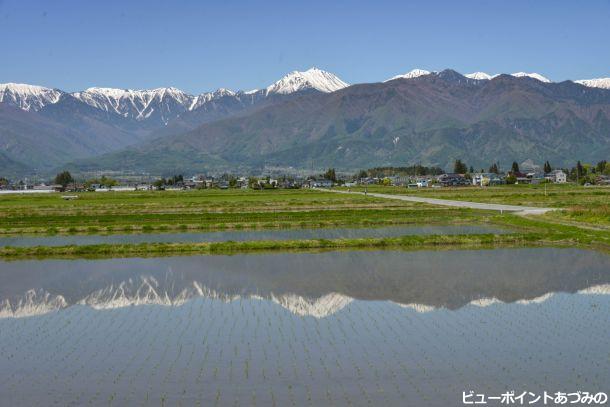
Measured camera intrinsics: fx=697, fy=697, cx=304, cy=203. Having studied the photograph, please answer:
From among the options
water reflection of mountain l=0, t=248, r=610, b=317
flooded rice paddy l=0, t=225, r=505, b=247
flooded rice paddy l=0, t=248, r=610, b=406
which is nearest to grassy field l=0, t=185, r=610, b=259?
flooded rice paddy l=0, t=225, r=505, b=247

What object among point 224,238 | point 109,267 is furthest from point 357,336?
point 224,238

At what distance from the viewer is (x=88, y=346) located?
47.7ft

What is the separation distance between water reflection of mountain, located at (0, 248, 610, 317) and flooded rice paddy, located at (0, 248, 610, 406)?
0.08 m

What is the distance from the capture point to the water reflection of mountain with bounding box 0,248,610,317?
63.0 feet

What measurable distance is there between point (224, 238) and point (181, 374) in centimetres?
2321

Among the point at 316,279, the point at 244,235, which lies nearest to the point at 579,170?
the point at 244,235

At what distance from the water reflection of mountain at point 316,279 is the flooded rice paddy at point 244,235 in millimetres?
6468

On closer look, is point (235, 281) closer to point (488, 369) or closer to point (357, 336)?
point (357, 336)

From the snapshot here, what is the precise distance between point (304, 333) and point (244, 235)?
22.2 metres

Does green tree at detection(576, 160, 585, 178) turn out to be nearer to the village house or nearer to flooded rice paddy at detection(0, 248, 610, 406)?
the village house

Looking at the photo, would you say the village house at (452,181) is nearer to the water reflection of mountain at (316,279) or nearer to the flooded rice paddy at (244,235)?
the flooded rice paddy at (244,235)

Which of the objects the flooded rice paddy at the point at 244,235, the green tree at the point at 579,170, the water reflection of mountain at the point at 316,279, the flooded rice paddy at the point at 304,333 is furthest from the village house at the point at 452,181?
the flooded rice paddy at the point at 304,333

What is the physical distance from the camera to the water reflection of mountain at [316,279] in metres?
19.2

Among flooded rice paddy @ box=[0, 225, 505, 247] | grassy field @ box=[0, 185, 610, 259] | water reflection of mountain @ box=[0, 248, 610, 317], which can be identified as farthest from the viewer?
flooded rice paddy @ box=[0, 225, 505, 247]
